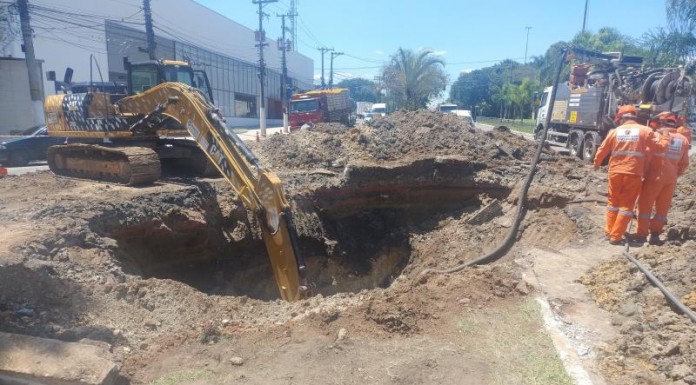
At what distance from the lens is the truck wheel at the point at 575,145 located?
596 inches

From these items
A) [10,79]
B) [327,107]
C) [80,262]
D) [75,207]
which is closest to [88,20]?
[10,79]

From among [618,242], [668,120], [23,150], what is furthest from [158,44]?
[618,242]

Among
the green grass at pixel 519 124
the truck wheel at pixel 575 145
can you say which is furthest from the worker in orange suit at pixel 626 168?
the green grass at pixel 519 124

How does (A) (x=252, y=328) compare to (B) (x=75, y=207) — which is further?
(B) (x=75, y=207)

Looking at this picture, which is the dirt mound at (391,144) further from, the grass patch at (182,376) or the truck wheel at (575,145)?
the grass patch at (182,376)

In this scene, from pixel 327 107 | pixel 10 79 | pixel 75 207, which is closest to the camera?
pixel 75 207

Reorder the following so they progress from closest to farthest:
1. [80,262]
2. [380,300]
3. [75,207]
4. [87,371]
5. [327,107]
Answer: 1. [87,371]
2. [380,300]
3. [80,262]
4. [75,207]
5. [327,107]

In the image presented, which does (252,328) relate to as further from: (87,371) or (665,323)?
(665,323)

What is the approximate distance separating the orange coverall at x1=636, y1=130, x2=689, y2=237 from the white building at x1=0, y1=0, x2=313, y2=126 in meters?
10.2

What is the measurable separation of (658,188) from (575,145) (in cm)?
1003

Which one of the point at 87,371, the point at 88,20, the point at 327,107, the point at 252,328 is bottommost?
the point at 252,328

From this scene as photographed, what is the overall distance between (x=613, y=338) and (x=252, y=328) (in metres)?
3.26

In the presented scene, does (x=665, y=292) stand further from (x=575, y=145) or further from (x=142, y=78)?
(x=575, y=145)

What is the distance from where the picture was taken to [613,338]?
4.06 metres
